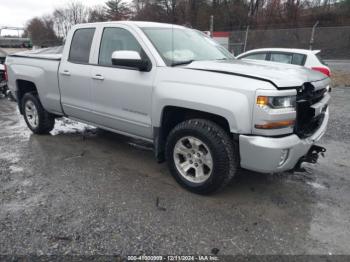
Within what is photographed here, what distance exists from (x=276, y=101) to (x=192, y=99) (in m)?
0.84

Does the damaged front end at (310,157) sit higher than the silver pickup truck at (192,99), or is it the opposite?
the silver pickup truck at (192,99)

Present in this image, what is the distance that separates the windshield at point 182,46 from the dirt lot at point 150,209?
1.50m

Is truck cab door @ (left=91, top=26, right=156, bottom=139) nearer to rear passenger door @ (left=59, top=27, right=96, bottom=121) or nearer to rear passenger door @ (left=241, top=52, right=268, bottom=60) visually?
rear passenger door @ (left=59, top=27, right=96, bottom=121)

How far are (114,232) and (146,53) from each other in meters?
2.05

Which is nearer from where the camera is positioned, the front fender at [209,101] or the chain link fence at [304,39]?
the front fender at [209,101]

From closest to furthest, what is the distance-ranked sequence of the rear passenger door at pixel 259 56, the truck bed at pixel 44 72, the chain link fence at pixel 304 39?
1. the truck bed at pixel 44 72
2. the rear passenger door at pixel 259 56
3. the chain link fence at pixel 304 39

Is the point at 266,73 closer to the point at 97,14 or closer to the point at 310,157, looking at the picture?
the point at 310,157

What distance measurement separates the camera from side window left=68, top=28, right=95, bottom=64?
15.1 ft

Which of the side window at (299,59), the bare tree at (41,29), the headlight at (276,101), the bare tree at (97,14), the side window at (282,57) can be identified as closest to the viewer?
the headlight at (276,101)

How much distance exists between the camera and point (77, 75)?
15.2ft

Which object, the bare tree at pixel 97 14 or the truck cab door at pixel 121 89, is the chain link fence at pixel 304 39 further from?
the bare tree at pixel 97 14

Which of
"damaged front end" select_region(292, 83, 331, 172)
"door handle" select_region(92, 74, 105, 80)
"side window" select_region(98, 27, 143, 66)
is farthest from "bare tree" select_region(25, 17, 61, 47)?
"damaged front end" select_region(292, 83, 331, 172)

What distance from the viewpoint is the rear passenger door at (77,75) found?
15.0 ft

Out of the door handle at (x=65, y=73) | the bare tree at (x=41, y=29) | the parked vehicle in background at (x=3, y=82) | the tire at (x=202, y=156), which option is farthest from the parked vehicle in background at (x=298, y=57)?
the bare tree at (x=41, y=29)
